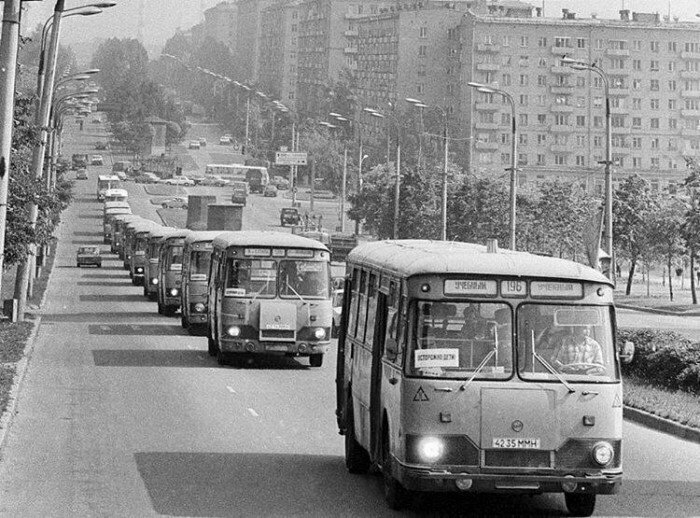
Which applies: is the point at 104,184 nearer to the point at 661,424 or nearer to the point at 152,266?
the point at 152,266

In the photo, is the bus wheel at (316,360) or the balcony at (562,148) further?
the balcony at (562,148)

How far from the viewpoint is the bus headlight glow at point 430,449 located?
41.7 ft

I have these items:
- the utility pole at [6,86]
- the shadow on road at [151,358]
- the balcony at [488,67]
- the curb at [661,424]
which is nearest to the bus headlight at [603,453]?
the curb at [661,424]

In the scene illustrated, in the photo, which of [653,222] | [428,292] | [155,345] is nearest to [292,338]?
[155,345]

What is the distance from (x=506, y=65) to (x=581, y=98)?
26.9 ft

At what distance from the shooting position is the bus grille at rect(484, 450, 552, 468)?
1269 centimetres

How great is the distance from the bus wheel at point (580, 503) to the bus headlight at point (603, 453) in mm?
480

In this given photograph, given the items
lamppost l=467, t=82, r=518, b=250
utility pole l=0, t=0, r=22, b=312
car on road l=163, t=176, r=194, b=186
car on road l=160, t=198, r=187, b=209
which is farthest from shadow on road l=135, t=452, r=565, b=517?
car on road l=163, t=176, r=194, b=186

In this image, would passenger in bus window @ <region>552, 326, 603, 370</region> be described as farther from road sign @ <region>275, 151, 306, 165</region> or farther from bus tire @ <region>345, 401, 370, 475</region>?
road sign @ <region>275, 151, 306, 165</region>

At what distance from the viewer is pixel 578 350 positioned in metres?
13.0

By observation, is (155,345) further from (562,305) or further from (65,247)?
(65,247)

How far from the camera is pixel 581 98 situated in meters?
160

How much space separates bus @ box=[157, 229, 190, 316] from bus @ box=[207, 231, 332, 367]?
1674 centimetres

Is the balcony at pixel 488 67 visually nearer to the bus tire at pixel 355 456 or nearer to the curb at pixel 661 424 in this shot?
the curb at pixel 661 424
